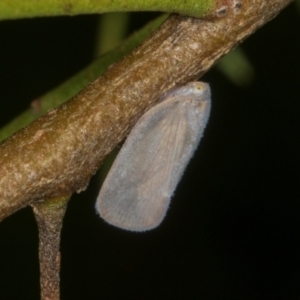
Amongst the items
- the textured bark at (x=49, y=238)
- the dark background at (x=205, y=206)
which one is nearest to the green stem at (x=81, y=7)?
the textured bark at (x=49, y=238)

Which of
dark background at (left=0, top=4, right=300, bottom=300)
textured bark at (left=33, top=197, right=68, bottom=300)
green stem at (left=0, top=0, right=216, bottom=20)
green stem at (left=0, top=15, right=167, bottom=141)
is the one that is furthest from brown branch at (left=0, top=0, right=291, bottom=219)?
dark background at (left=0, top=4, right=300, bottom=300)

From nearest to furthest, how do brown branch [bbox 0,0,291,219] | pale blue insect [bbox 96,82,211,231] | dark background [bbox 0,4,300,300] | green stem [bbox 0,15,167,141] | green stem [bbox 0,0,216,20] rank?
green stem [bbox 0,0,216,20] → brown branch [bbox 0,0,291,219] → green stem [bbox 0,15,167,141] → pale blue insect [bbox 96,82,211,231] → dark background [bbox 0,4,300,300]

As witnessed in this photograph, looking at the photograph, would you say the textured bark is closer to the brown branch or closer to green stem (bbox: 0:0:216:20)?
the brown branch

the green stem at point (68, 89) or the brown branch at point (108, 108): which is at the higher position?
the green stem at point (68, 89)

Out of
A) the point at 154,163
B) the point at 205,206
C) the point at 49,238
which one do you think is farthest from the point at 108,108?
the point at 205,206

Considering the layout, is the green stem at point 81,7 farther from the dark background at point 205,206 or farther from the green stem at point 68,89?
the dark background at point 205,206

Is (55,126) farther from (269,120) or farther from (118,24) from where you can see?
(269,120)

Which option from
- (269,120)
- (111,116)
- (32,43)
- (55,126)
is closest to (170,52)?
(111,116)
